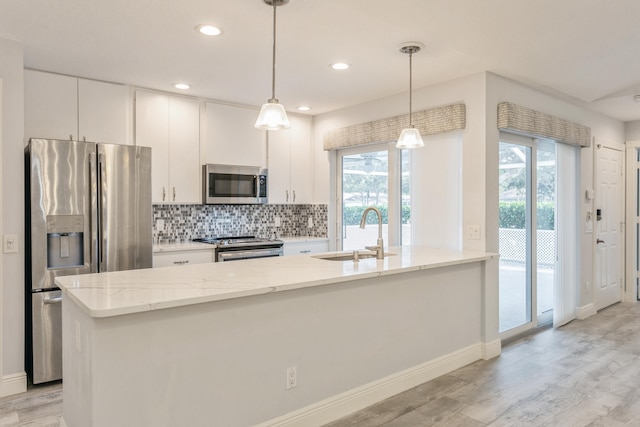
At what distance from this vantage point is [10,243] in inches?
116

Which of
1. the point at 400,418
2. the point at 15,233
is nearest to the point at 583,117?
the point at 400,418

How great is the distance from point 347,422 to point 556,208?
334 cm

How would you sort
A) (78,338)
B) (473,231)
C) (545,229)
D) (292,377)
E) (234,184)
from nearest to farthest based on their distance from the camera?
(78,338), (292,377), (473,231), (545,229), (234,184)

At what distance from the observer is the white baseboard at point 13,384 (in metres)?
2.90

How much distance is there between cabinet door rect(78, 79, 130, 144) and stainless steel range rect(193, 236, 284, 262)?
4.23ft

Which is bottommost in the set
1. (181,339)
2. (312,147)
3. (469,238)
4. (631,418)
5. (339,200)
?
(631,418)

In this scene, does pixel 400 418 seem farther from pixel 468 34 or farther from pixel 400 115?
pixel 400 115

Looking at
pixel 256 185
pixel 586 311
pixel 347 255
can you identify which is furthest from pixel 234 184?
pixel 586 311

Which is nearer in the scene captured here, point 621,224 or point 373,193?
point 373,193

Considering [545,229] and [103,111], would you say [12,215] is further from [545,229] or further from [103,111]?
[545,229]

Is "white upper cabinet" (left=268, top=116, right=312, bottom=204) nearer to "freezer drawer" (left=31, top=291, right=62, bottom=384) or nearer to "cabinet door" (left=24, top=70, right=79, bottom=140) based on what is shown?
"cabinet door" (left=24, top=70, right=79, bottom=140)

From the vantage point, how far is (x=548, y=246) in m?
4.45

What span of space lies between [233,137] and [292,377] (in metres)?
2.97

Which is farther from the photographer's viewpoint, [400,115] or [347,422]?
[400,115]
